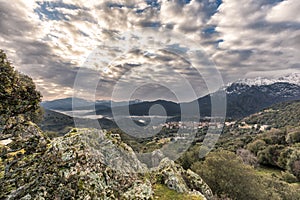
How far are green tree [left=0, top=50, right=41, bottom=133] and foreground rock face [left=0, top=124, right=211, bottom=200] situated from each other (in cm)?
65

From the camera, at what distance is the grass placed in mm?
10579

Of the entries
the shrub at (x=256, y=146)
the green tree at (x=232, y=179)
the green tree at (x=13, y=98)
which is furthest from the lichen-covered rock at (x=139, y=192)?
the shrub at (x=256, y=146)

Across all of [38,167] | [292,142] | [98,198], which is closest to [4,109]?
[38,167]

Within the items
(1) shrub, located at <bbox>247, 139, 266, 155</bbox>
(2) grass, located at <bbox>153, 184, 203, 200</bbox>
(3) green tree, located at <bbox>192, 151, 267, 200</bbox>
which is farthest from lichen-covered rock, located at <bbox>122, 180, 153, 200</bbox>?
(1) shrub, located at <bbox>247, 139, 266, 155</bbox>

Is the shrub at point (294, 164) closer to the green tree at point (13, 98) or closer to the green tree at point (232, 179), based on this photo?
the green tree at point (232, 179)

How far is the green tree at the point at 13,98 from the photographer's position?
578 cm

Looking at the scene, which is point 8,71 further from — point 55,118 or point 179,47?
point 55,118

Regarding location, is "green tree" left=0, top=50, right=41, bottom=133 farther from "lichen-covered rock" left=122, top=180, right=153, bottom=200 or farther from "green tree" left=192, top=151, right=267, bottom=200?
"green tree" left=192, top=151, right=267, bottom=200

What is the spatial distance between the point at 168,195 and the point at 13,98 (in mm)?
9584

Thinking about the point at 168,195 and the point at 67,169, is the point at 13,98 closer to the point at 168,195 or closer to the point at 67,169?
the point at 67,169

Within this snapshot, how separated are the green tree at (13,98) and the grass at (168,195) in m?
7.98

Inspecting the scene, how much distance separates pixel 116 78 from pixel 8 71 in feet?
34.2

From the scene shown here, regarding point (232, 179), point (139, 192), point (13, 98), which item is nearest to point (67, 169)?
point (13, 98)

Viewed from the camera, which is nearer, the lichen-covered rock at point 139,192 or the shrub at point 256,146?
the lichen-covered rock at point 139,192
